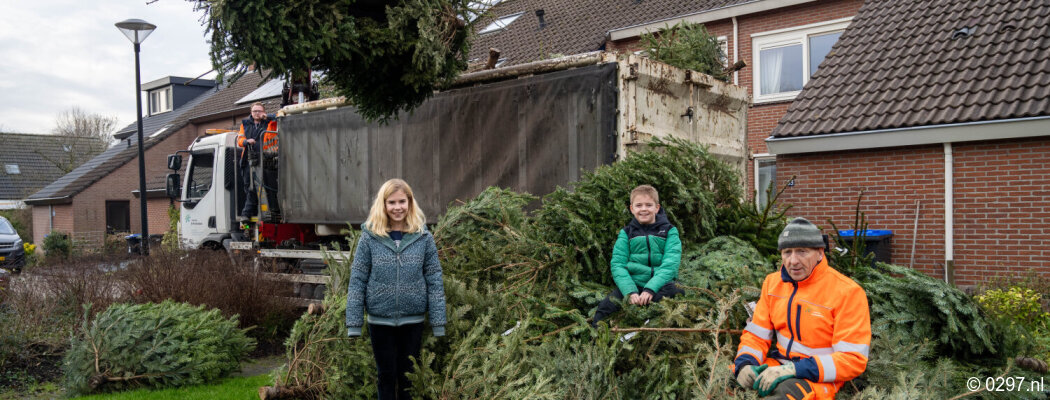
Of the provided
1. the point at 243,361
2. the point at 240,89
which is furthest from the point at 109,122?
the point at 243,361

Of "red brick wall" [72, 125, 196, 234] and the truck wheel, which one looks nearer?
the truck wheel

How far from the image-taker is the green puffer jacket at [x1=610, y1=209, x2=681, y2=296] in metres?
4.71

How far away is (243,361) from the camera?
7.25 m

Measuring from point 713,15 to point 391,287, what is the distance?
525 inches

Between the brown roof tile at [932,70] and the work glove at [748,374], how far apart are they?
25.8 ft

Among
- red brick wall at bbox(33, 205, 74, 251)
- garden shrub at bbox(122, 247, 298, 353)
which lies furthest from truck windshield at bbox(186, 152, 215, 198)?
red brick wall at bbox(33, 205, 74, 251)

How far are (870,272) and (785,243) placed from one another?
1711mm

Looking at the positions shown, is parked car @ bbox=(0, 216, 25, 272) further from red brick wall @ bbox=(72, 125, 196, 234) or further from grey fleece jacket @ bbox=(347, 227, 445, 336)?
grey fleece jacket @ bbox=(347, 227, 445, 336)

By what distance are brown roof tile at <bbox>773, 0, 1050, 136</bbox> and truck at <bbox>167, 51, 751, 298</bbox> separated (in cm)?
304

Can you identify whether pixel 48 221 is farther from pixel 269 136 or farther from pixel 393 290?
pixel 393 290

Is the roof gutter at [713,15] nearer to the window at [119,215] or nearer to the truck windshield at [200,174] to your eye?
the truck windshield at [200,174]

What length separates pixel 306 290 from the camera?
9.14 metres

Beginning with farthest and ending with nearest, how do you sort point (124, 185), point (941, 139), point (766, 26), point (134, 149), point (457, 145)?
point (134, 149)
point (124, 185)
point (766, 26)
point (941, 139)
point (457, 145)

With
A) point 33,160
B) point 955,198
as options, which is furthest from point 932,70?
point 33,160
